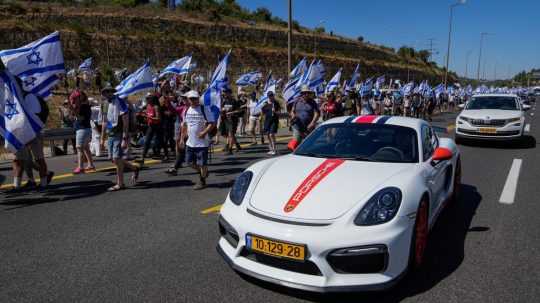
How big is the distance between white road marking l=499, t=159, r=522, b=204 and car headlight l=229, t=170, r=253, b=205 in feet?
13.8

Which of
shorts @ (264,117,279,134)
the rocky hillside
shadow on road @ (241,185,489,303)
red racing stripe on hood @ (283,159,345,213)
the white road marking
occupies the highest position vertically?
the rocky hillside

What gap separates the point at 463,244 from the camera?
4.45 metres

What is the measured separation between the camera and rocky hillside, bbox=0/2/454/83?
139ft

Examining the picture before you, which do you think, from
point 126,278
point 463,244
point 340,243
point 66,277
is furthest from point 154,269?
point 463,244

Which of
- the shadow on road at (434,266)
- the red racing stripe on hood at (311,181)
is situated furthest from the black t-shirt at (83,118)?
the shadow on road at (434,266)

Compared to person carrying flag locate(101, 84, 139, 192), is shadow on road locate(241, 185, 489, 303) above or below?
below

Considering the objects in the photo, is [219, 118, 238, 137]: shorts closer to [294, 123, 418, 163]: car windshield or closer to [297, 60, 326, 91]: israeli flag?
[297, 60, 326, 91]: israeli flag

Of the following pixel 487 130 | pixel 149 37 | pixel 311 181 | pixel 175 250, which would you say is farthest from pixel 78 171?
pixel 149 37

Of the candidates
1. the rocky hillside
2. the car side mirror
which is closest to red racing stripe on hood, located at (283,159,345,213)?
the car side mirror

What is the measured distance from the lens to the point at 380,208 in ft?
10.9

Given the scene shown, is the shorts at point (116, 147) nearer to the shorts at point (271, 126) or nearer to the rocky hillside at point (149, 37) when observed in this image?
the shorts at point (271, 126)

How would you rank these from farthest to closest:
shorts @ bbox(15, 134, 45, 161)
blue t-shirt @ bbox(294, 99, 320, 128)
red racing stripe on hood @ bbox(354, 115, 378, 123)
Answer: blue t-shirt @ bbox(294, 99, 320, 128) → shorts @ bbox(15, 134, 45, 161) → red racing stripe on hood @ bbox(354, 115, 378, 123)

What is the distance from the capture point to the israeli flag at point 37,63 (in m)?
6.83

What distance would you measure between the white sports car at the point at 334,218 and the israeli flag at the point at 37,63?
477cm
